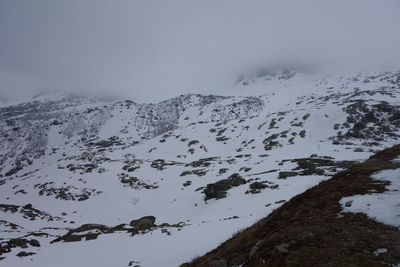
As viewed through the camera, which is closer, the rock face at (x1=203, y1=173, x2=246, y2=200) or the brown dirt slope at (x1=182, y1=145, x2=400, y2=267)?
the brown dirt slope at (x1=182, y1=145, x2=400, y2=267)

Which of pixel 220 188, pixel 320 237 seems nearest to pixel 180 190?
pixel 220 188

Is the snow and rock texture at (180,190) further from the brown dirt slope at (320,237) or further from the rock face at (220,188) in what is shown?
the brown dirt slope at (320,237)

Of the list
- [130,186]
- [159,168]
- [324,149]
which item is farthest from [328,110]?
[130,186]

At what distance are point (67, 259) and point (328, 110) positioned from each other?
125m

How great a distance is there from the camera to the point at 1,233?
4741cm

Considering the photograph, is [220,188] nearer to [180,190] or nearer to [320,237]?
[180,190]

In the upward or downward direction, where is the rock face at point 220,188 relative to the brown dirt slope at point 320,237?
A: downward

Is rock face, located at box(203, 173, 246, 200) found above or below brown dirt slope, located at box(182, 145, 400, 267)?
below

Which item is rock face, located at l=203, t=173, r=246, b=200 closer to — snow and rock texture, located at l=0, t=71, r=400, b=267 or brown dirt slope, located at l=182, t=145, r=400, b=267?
snow and rock texture, located at l=0, t=71, r=400, b=267

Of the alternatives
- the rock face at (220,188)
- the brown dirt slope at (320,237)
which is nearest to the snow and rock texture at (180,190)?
the rock face at (220,188)

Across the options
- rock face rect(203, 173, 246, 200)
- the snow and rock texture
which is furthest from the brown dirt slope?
rock face rect(203, 173, 246, 200)

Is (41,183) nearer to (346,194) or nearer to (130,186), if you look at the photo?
(130,186)

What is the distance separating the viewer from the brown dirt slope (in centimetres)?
922

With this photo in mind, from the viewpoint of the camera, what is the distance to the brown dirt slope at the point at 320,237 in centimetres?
922
